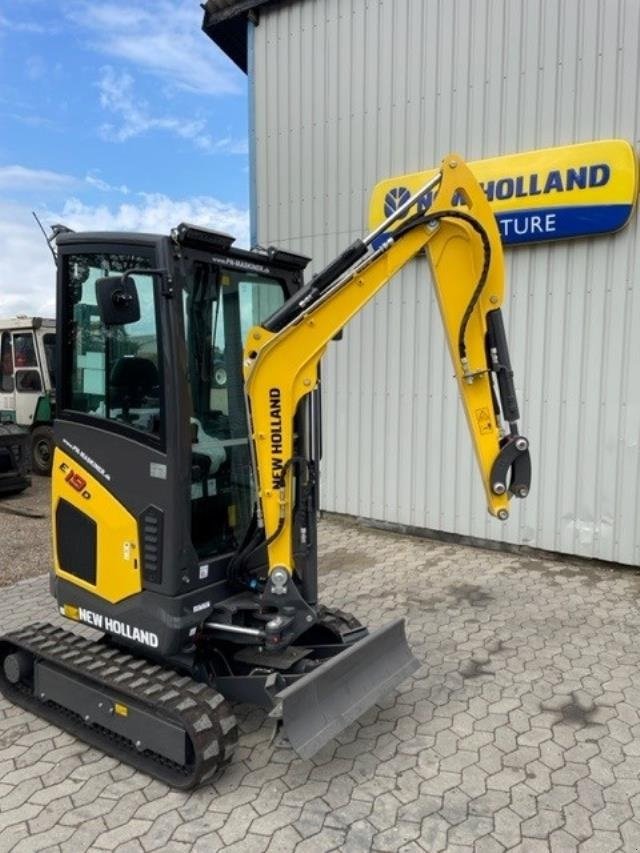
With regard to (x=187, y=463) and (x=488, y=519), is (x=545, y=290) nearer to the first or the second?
(x=488, y=519)

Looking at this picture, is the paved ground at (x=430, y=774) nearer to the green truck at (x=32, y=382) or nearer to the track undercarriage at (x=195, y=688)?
the track undercarriage at (x=195, y=688)

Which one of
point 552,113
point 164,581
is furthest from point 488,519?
point 164,581

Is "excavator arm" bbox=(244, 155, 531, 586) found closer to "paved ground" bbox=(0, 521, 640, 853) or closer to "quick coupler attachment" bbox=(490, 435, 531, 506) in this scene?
"quick coupler attachment" bbox=(490, 435, 531, 506)

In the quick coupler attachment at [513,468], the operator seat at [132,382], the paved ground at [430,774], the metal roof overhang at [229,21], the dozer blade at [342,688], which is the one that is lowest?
the paved ground at [430,774]

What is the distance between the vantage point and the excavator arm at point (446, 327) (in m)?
3.38

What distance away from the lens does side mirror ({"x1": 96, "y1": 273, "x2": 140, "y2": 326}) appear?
3.14 meters

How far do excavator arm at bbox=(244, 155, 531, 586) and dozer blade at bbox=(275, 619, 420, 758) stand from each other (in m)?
0.55

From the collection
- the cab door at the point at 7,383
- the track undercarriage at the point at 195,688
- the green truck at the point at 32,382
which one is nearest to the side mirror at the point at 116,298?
the track undercarriage at the point at 195,688

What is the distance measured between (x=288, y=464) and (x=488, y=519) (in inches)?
167

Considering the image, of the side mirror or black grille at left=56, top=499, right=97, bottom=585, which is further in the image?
black grille at left=56, top=499, right=97, bottom=585

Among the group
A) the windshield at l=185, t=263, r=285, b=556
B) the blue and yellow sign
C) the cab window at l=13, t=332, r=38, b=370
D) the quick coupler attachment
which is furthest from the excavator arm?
the cab window at l=13, t=332, r=38, b=370

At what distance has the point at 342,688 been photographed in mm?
3457

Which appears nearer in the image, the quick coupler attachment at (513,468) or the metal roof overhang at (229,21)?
the quick coupler attachment at (513,468)

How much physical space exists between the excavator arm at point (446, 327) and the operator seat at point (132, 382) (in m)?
0.49
